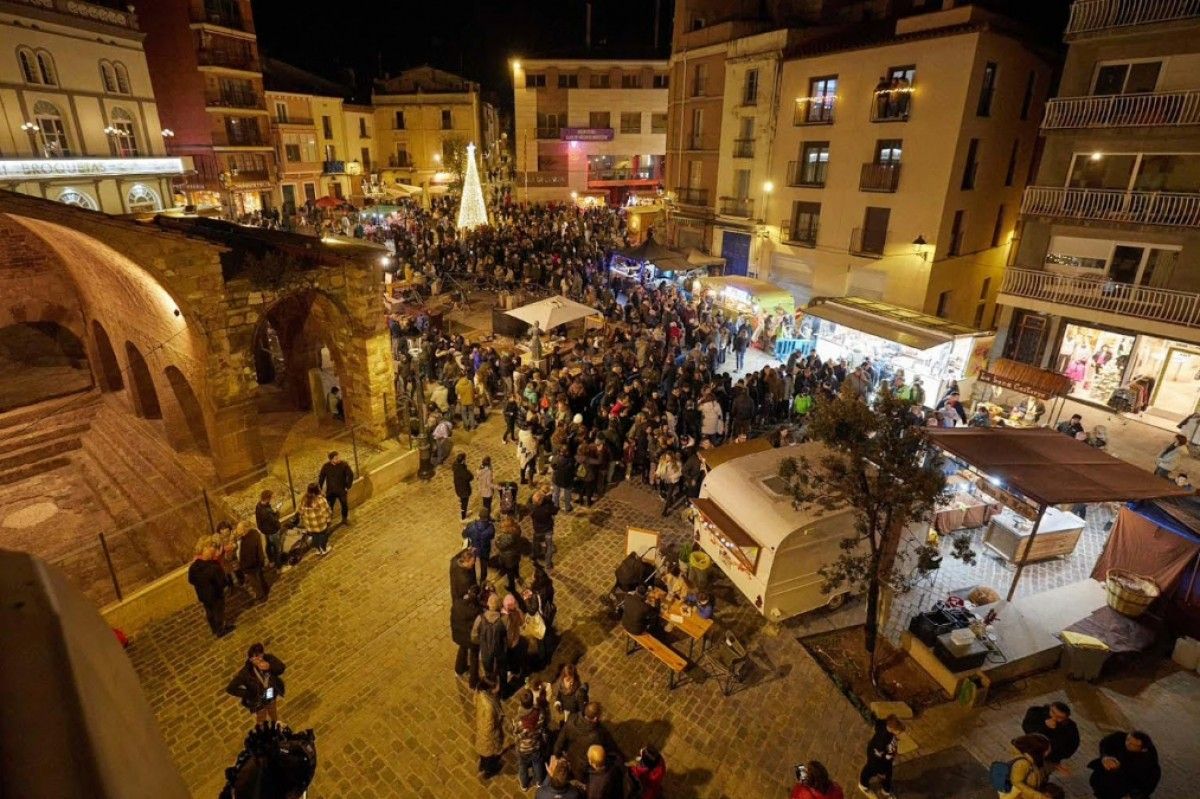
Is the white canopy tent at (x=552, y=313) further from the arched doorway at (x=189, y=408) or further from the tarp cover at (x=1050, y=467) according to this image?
the tarp cover at (x=1050, y=467)

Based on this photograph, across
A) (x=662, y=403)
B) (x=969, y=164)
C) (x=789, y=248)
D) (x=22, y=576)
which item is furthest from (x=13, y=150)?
(x=969, y=164)

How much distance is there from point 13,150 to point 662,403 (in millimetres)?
28090

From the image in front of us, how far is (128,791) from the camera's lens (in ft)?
3.58

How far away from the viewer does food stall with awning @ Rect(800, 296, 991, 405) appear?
53.0 ft

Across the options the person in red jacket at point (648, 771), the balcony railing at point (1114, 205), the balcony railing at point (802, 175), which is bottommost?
the person in red jacket at point (648, 771)

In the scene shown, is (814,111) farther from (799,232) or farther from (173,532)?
(173,532)

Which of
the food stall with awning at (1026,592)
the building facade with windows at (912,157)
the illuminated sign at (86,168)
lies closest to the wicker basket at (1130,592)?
the food stall with awning at (1026,592)

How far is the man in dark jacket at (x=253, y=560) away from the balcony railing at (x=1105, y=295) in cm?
2012

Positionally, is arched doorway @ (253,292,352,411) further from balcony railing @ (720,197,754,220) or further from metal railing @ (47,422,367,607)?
balcony railing @ (720,197,754,220)

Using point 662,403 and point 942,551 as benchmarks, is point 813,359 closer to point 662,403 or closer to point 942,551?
point 662,403

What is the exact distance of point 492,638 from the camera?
756 centimetres

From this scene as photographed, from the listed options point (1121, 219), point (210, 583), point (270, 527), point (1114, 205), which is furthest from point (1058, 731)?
point (1114, 205)

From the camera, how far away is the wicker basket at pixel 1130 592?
366 inches

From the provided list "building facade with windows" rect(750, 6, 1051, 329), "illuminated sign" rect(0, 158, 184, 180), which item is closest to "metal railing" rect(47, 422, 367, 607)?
"building facade with windows" rect(750, 6, 1051, 329)
